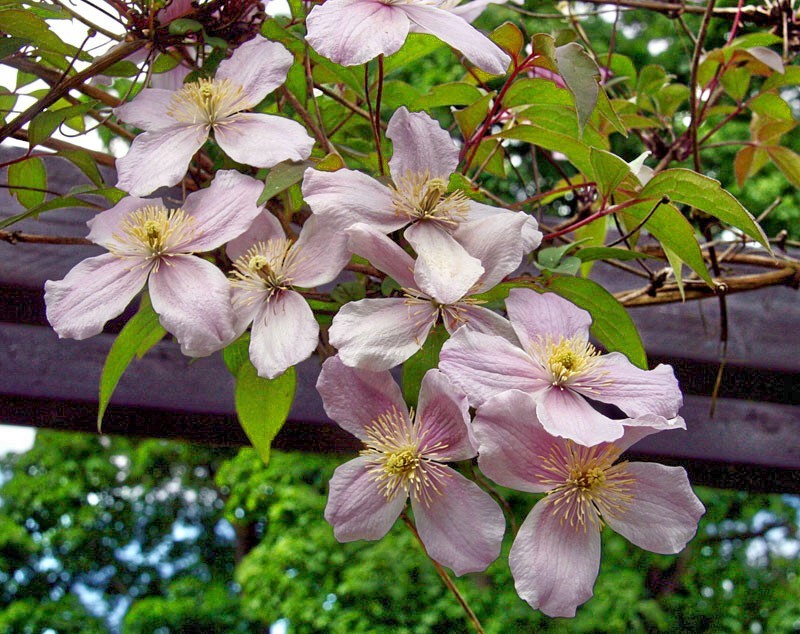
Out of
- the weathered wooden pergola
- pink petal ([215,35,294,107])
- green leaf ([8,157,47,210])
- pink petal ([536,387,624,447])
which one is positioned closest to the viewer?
pink petal ([536,387,624,447])

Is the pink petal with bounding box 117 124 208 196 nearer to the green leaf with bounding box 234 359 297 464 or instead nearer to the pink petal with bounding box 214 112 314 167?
the pink petal with bounding box 214 112 314 167

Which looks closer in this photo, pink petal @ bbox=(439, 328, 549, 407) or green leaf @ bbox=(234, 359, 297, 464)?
pink petal @ bbox=(439, 328, 549, 407)

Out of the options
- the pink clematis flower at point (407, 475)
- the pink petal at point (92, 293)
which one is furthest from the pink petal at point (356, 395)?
the pink petal at point (92, 293)

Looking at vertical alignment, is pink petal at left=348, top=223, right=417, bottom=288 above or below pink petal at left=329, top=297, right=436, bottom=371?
above

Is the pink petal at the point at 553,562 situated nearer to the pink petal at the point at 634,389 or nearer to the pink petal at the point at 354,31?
the pink petal at the point at 634,389

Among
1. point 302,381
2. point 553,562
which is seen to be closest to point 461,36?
point 553,562

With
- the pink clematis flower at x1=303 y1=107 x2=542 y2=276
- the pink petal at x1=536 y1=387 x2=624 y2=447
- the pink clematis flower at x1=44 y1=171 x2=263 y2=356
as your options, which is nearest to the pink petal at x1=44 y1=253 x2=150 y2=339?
the pink clematis flower at x1=44 y1=171 x2=263 y2=356

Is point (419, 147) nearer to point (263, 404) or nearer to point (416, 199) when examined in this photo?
point (416, 199)
